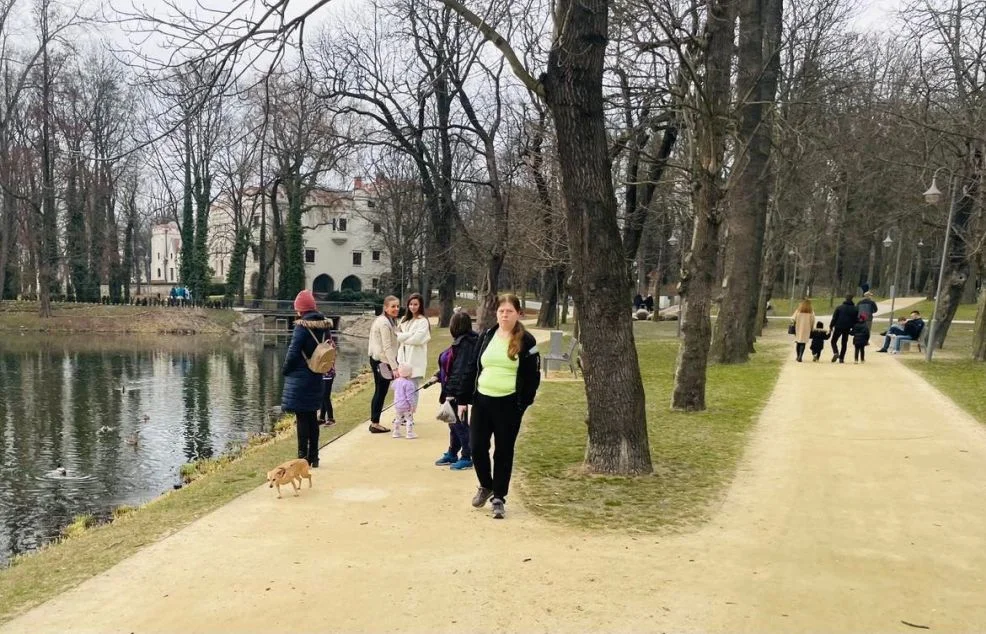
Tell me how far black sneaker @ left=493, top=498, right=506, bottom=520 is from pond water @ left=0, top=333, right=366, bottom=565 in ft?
17.7

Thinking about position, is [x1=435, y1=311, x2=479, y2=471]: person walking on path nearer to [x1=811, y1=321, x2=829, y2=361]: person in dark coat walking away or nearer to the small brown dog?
the small brown dog

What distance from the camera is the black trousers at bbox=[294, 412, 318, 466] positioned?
7520 mm

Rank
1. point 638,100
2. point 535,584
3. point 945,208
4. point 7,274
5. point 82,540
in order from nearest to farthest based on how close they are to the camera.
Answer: point 535,584 → point 82,540 → point 638,100 → point 945,208 → point 7,274

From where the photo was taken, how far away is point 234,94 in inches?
270

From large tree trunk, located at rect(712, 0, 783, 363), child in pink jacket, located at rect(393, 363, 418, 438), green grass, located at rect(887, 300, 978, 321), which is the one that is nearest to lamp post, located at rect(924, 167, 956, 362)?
large tree trunk, located at rect(712, 0, 783, 363)

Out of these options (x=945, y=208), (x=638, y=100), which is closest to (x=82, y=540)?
(x=638, y=100)

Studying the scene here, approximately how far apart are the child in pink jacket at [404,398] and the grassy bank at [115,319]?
115 feet

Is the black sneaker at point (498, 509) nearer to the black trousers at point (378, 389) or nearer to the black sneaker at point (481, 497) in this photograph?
the black sneaker at point (481, 497)

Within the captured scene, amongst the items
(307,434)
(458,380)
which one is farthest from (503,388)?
(307,434)

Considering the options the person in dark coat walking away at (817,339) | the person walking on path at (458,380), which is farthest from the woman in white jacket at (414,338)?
the person in dark coat walking away at (817,339)

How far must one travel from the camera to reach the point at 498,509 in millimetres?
5996

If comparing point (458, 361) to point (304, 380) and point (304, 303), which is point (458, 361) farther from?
point (304, 303)

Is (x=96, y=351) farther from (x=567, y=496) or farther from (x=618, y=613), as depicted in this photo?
(x=618, y=613)

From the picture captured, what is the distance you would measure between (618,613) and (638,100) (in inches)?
407
